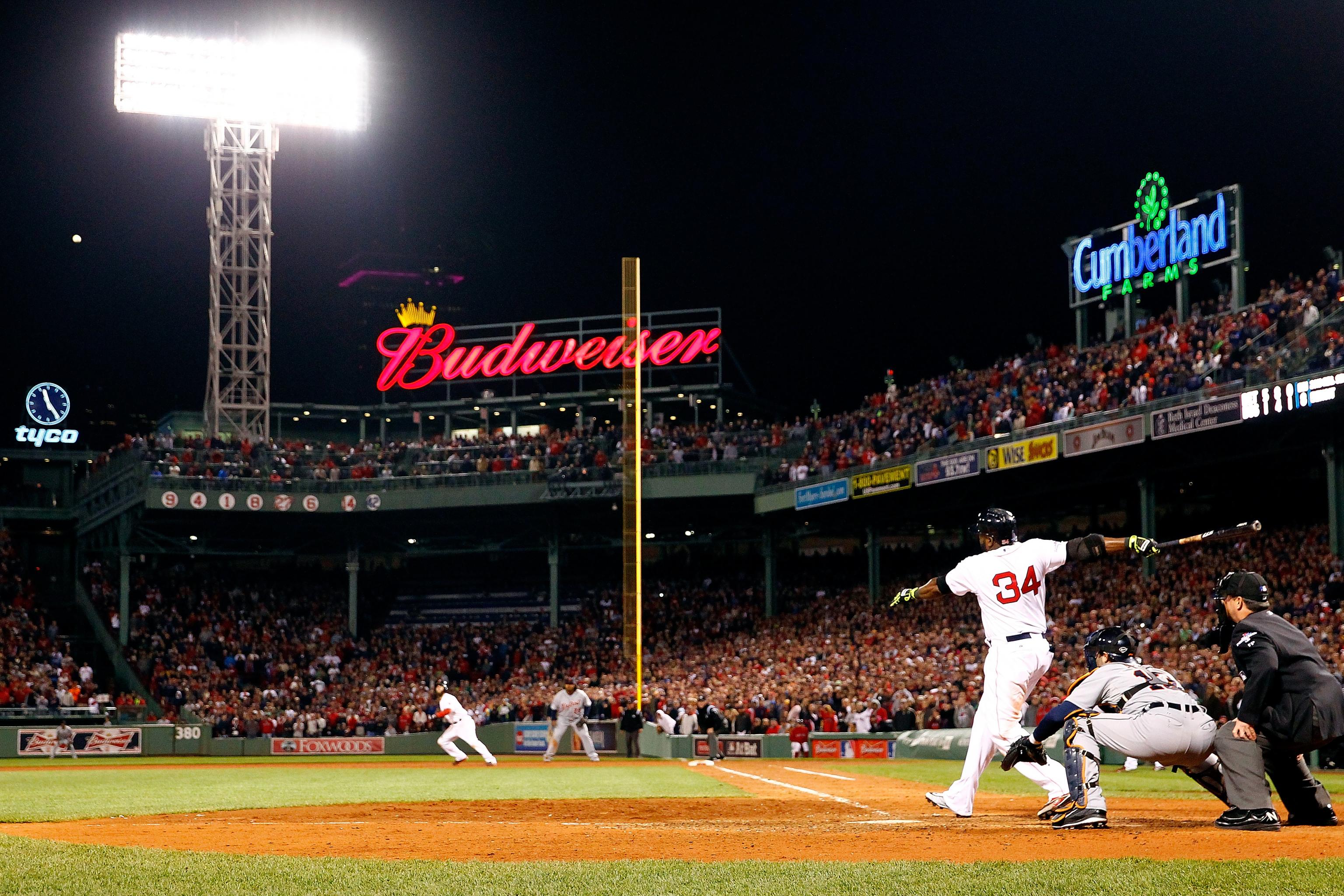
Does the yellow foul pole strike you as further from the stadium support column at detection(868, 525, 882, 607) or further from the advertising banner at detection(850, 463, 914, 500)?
the stadium support column at detection(868, 525, 882, 607)

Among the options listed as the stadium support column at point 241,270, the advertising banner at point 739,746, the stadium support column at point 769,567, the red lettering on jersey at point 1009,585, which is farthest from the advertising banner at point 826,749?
the stadium support column at point 241,270

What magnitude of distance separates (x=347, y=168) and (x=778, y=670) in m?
38.1

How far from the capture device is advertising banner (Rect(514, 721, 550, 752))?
3512 cm

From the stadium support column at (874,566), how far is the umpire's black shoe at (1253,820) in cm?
3258

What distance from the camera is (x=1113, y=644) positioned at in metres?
9.55

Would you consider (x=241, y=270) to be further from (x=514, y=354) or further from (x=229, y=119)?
(x=514, y=354)

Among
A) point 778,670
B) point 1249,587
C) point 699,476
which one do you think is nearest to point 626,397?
point 699,476

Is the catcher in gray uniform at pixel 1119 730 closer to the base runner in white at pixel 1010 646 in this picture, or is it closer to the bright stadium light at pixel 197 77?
the base runner in white at pixel 1010 646

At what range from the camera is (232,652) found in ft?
149

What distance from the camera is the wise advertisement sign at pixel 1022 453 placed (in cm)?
3378

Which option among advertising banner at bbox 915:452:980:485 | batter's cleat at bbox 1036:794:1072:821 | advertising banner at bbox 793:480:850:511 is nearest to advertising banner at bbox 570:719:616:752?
advertising banner at bbox 793:480:850:511

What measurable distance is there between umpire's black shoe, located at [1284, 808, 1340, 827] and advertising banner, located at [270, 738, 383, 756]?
29.5m

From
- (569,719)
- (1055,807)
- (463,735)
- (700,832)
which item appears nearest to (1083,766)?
(1055,807)

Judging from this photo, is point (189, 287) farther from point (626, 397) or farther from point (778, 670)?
point (778, 670)
